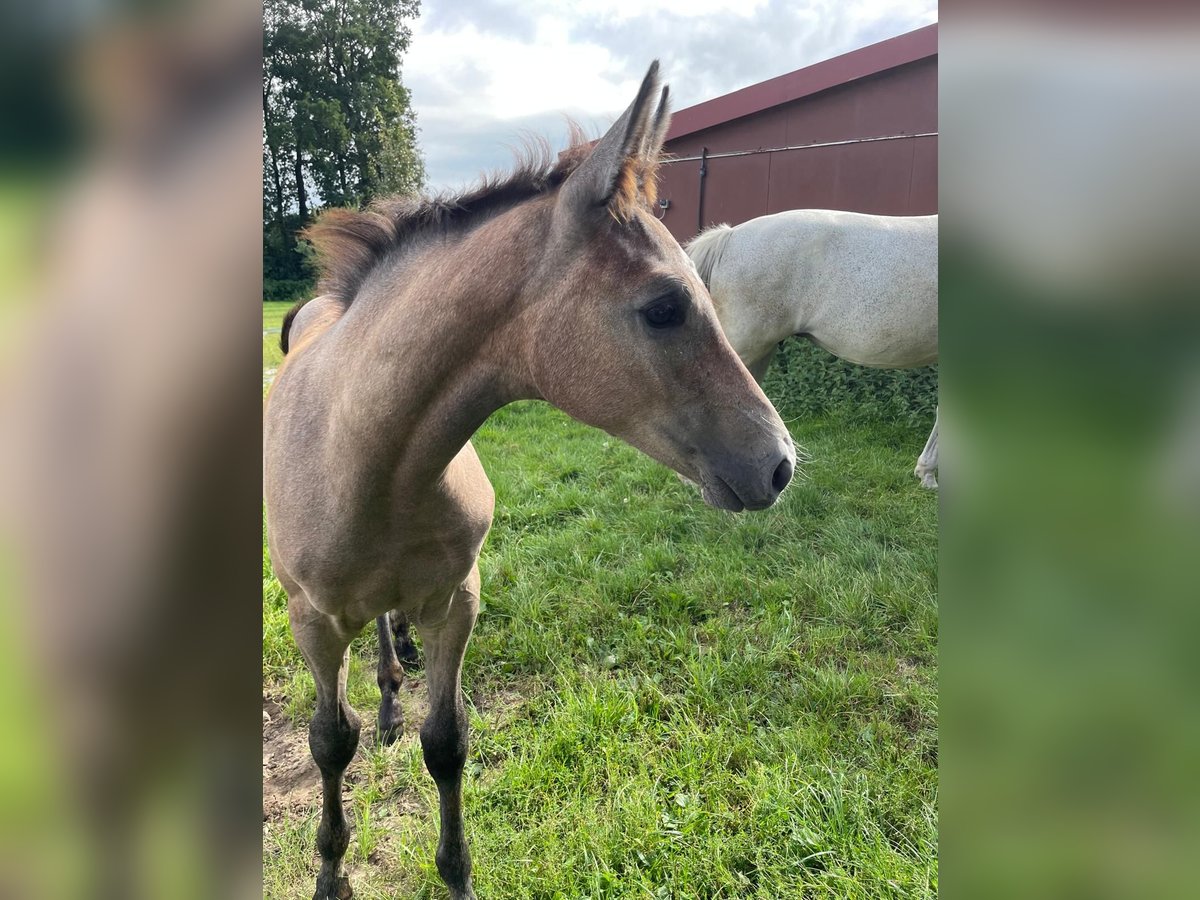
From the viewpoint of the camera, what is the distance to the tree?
2.03 meters

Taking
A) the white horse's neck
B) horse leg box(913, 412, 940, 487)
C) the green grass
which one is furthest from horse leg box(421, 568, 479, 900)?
the green grass

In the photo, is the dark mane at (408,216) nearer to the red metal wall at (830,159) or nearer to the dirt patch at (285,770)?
the dirt patch at (285,770)

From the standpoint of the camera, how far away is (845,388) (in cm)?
611

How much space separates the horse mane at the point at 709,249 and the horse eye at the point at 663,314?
3573mm

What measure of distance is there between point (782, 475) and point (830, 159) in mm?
5864

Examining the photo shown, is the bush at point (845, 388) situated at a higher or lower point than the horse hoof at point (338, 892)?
higher

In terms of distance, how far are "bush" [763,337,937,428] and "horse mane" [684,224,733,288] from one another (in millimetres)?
1727

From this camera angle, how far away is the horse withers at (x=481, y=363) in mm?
1210
